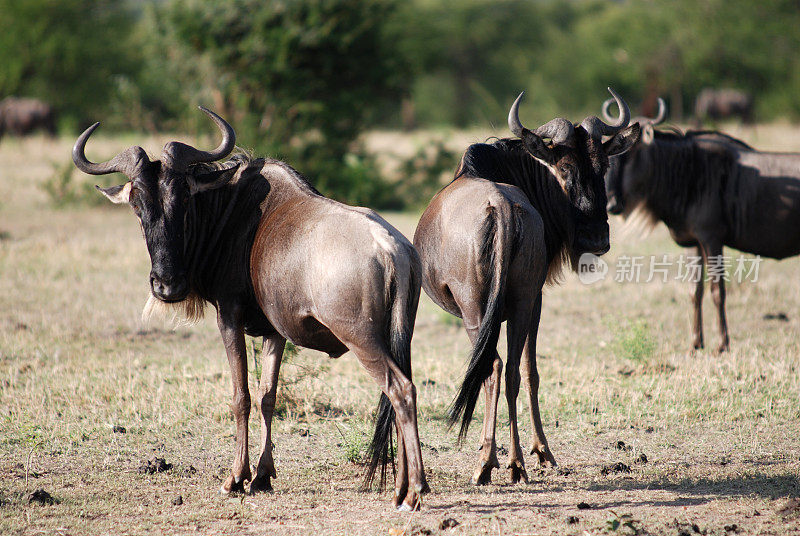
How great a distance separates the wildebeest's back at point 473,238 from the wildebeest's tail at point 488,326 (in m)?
0.02

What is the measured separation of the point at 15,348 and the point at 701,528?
6.10 meters

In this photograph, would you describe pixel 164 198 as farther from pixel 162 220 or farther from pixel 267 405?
pixel 267 405

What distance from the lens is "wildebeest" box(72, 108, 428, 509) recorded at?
4207 mm

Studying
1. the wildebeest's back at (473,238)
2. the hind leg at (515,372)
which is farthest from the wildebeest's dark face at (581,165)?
the hind leg at (515,372)

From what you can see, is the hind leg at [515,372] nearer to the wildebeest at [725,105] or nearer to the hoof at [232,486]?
the hoof at [232,486]

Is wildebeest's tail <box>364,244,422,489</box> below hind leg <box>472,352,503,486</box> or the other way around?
the other way around

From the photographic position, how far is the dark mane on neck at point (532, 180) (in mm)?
5512

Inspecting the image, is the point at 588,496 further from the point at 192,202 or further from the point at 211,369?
the point at 211,369

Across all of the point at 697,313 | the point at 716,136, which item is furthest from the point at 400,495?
the point at 716,136

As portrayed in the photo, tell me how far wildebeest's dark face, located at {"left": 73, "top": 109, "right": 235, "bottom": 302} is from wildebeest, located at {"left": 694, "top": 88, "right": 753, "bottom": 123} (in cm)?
2660

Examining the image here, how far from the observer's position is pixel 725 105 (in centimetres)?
2938

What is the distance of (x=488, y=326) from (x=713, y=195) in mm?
4699

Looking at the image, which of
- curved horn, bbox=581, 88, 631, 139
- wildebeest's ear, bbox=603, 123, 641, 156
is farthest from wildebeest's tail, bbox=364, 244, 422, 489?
wildebeest's ear, bbox=603, 123, 641, 156

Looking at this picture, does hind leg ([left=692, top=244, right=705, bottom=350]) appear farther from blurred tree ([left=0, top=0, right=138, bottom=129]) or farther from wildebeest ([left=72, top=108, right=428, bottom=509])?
blurred tree ([left=0, top=0, right=138, bottom=129])
